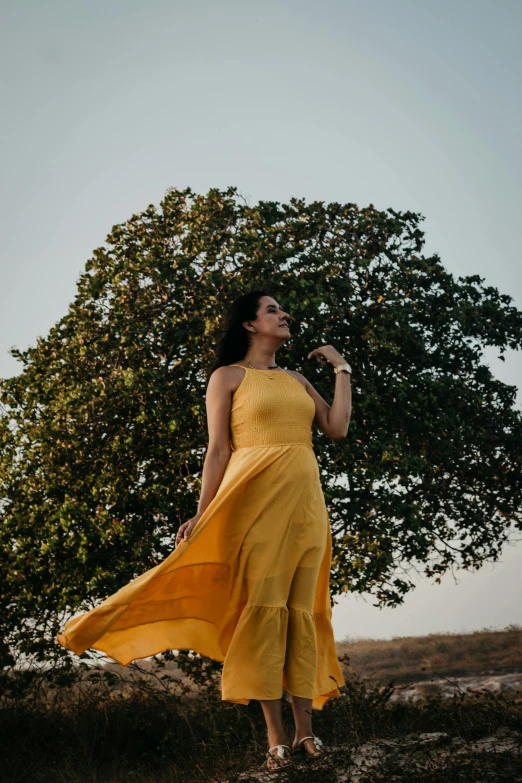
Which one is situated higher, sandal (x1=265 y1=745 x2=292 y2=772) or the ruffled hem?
the ruffled hem

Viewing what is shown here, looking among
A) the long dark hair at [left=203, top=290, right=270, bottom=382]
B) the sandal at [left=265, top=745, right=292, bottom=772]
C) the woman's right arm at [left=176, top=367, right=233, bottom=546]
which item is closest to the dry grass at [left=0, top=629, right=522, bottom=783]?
the sandal at [left=265, top=745, right=292, bottom=772]

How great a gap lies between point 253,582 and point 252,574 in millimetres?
46

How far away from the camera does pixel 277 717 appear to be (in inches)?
164

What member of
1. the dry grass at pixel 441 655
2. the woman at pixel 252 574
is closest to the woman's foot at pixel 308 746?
the woman at pixel 252 574

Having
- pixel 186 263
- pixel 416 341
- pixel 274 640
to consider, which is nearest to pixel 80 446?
pixel 186 263

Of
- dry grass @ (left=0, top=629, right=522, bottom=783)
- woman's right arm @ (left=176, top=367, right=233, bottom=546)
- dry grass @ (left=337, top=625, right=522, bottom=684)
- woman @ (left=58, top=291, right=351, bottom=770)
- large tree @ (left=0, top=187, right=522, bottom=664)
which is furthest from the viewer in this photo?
dry grass @ (left=337, top=625, right=522, bottom=684)

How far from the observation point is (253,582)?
438cm

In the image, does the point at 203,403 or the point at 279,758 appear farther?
the point at 203,403

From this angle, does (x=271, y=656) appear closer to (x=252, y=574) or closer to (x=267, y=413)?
(x=252, y=574)

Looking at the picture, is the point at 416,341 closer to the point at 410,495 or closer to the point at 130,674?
the point at 410,495

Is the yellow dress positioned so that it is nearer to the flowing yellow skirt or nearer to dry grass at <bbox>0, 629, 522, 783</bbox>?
the flowing yellow skirt

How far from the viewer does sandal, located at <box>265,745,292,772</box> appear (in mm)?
3956

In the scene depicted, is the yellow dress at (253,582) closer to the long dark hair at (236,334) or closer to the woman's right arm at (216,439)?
the woman's right arm at (216,439)

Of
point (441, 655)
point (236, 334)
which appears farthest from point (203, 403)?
point (441, 655)
